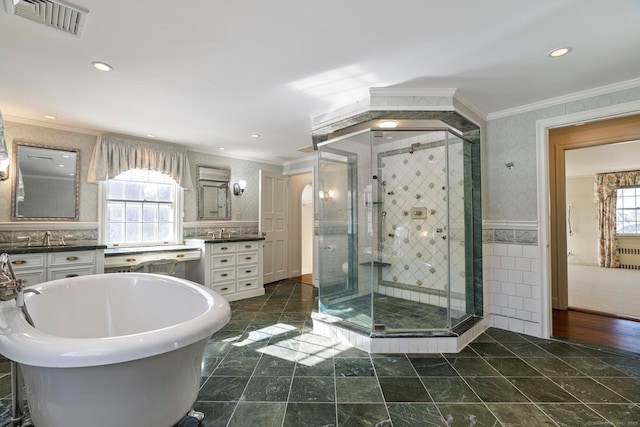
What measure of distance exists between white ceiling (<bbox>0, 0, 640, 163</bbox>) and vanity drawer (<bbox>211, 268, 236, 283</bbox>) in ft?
7.20

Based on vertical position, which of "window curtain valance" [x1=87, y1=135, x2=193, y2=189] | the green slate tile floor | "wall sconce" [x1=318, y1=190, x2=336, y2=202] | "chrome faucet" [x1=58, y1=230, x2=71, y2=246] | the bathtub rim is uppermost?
"window curtain valance" [x1=87, y1=135, x2=193, y2=189]

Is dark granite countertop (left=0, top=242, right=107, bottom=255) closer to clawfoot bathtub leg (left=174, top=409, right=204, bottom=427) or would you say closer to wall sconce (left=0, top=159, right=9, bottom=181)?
wall sconce (left=0, top=159, right=9, bottom=181)

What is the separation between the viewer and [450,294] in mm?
2922

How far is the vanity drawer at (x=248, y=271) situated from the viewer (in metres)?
4.34

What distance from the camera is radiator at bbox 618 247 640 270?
20.8 feet

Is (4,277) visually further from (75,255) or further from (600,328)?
(600,328)

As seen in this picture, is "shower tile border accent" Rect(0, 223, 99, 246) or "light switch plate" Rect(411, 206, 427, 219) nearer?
"shower tile border accent" Rect(0, 223, 99, 246)

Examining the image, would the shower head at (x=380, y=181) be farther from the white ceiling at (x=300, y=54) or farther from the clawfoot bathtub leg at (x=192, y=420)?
the clawfoot bathtub leg at (x=192, y=420)

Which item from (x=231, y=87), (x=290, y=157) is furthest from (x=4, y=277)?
(x=290, y=157)

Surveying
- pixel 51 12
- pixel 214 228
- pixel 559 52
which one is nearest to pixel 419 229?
pixel 559 52

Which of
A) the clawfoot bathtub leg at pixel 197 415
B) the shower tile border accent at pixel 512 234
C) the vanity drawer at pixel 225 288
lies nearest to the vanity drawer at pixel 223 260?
the vanity drawer at pixel 225 288

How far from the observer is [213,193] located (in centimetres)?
482

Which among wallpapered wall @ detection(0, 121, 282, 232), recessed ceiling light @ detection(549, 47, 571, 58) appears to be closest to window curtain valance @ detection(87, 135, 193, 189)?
wallpapered wall @ detection(0, 121, 282, 232)

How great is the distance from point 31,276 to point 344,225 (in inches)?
133
